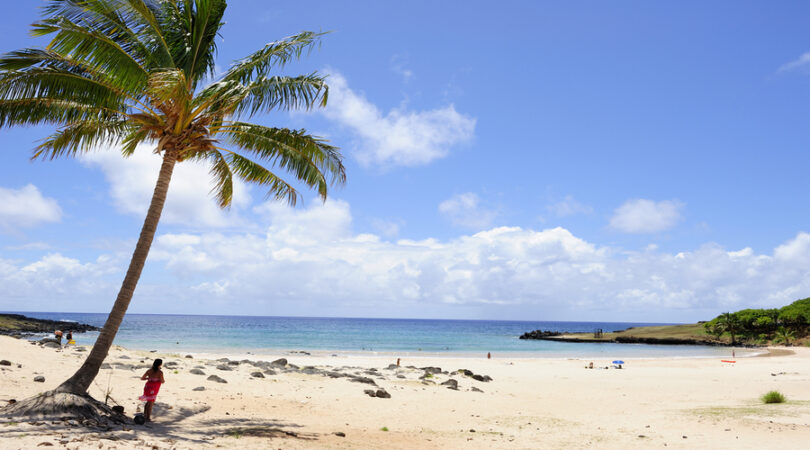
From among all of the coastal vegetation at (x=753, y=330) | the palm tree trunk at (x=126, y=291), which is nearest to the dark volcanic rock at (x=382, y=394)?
the palm tree trunk at (x=126, y=291)

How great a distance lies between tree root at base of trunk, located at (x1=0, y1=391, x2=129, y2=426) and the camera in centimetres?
800

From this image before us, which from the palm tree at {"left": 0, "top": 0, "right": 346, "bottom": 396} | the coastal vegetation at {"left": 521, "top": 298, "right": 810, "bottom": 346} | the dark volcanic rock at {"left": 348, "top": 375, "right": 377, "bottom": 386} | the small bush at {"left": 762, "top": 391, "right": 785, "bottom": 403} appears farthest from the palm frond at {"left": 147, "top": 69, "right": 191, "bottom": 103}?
the coastal vegetation at {"left": 521, "top": 298, "right": 810, "bottom": 346}

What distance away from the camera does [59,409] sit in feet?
27.0

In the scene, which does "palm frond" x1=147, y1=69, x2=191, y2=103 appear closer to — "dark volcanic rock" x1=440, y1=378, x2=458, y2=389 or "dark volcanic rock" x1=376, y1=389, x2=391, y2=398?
"dark volcanic rock" x1=376, y1=389, x2=391, y2=398

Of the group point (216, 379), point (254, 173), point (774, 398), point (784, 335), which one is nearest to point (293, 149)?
point (254, 173)

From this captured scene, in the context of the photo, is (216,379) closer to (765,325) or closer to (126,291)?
(126,291)

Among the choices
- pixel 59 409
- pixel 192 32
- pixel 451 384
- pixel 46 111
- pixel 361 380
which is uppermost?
pixel 192 32

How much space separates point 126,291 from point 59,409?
2154mm

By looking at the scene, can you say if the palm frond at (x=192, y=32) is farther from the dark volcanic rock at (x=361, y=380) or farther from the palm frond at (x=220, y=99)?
the dark volcanic rock at (x=361, y=380)

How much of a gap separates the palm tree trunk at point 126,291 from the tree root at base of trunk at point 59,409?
0.72 feet

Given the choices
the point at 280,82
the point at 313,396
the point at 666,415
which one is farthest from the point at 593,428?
the point at 280,82

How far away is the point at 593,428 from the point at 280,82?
10.7 m

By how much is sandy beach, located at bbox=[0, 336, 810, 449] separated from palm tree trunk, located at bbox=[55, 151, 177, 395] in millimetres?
1185

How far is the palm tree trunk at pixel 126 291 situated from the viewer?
349 inches
